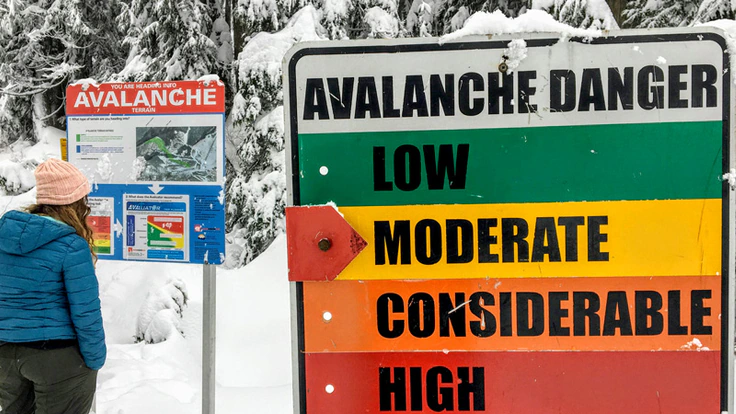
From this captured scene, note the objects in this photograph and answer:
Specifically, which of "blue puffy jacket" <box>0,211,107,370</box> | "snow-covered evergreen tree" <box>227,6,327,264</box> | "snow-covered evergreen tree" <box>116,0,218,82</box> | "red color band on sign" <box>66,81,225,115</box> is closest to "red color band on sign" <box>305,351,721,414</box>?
"blue puffy jacket" <box>0,211,107,370</box>

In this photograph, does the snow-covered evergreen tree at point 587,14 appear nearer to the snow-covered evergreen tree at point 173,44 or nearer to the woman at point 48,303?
the snow-covered evergreen tree at point 173,44

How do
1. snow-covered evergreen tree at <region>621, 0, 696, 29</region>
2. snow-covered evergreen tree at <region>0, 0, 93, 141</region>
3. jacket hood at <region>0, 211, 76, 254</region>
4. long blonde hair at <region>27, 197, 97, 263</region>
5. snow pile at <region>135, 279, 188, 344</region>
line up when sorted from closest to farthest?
jacket hood at <region>0, 211, 76, 254</region> < long blonde hair at <region>27, 197, 97, 263</region> < snow pile at <region>135, 279, 188, 344</region> < snow-covered evergreen tree at <region>621, 0, 696, 29</region> < snow-covered evergreen tree at <region>0, 0, 93, 141</region>

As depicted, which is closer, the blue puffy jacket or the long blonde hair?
the blue puffy jacket

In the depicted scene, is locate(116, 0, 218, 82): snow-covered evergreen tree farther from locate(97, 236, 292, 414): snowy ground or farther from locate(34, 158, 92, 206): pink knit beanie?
locate(34, 158, 92, 206): pink knit beanie

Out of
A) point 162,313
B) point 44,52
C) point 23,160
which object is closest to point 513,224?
point 162,313

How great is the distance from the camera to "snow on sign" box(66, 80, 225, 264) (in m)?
3.36

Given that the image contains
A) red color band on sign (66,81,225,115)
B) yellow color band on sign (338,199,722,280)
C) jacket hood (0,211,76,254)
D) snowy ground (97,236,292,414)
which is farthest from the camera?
snowy ground (97,236,292,414)

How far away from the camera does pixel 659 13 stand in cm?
774

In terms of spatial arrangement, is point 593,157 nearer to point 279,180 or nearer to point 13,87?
point 279,180

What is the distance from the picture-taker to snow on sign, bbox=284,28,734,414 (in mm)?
1441

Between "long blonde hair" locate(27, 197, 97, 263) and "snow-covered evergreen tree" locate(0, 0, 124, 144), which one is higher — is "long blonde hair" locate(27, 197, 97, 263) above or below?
below

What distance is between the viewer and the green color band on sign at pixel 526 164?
4.73 feet

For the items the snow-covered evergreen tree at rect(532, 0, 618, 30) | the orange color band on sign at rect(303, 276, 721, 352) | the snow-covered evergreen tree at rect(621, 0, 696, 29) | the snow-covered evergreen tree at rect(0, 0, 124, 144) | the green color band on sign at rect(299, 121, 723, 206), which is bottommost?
the orange color band on sign at rect(303, 276, 721, 352)

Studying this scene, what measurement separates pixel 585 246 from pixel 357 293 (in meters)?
0.58
